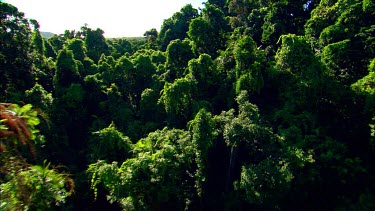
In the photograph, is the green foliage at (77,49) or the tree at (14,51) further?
the green foliage at (77,49)

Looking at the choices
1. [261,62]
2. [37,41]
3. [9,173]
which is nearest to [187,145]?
[261,62]

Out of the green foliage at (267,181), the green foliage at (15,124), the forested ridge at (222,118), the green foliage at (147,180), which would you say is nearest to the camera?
the green foliage at (15,124)

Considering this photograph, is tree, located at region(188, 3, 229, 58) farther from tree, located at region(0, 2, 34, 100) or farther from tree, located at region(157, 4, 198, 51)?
tree, located at region(0, 2, 34, 100)

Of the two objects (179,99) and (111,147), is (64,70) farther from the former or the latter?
(179,99)

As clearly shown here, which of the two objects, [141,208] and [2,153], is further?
[141,208]

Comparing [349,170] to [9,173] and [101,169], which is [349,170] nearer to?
[101,169]

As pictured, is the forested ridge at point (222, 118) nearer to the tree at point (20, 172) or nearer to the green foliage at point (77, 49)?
the green foliage at point (77, 49)

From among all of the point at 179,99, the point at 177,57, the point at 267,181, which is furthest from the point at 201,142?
the point at 177,57

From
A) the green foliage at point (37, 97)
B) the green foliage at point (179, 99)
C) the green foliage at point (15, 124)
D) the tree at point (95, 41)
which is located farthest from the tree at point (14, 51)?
the green foliage at point (15, 124)
